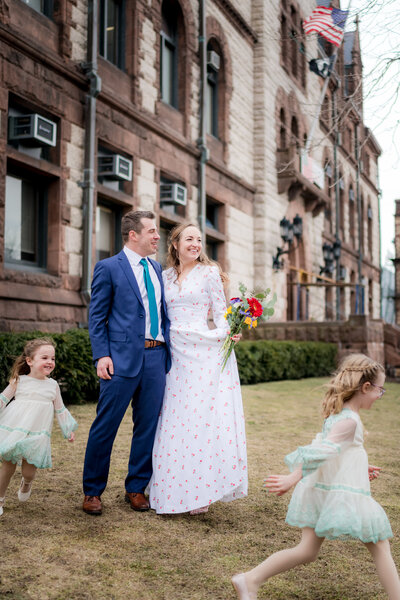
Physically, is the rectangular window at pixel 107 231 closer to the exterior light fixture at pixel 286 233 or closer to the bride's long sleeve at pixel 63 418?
the exterior light fixture at pixel 286 233

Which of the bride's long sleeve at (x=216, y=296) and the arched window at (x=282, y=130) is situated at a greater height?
the arched window at (x=282, y=130)

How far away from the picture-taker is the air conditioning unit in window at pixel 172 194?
559 inches

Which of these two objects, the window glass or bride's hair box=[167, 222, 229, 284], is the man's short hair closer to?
bride's hair box=[167, 222, 229, 284]

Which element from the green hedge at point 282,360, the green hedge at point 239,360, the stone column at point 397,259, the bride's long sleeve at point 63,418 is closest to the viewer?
the bride's long sleeve at point 63,418

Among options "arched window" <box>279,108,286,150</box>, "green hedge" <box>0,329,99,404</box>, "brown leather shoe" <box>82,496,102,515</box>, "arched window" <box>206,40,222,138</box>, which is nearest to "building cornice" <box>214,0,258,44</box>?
"arched window" <box>206,40,222,138</box>

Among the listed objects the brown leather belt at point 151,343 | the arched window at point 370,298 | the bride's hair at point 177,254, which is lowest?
the brown leather belt at point 151,343

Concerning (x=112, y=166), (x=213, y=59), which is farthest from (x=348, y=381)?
(x=213, y=59)

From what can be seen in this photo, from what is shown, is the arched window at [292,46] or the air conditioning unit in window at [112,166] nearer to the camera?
the air conditioning unit in window at [112,166]

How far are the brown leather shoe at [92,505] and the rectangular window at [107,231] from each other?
29.0 feet

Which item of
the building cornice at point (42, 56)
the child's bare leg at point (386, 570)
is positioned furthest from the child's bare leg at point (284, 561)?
the building cornice at point (42, 56)

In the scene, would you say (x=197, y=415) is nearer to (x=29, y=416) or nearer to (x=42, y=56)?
(x=29, y=416)

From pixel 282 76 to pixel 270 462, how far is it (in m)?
18.3

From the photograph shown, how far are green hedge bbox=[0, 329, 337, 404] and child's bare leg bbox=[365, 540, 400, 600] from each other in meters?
5.53

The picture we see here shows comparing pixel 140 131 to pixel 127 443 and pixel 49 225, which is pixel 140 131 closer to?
pixel 49 225
